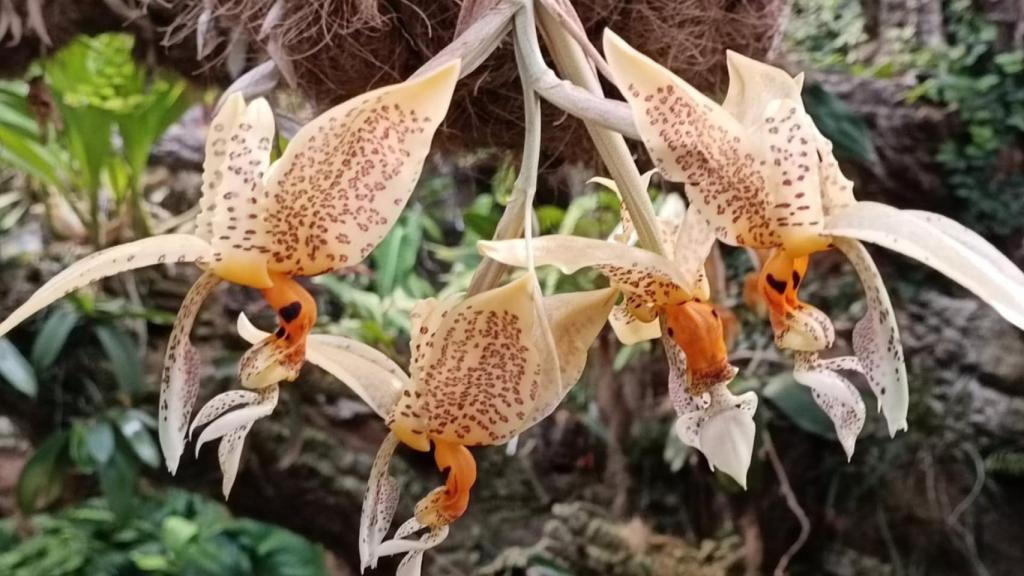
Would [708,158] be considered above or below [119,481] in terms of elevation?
above

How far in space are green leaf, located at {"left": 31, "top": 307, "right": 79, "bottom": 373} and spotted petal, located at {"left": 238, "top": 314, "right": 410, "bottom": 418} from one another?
43.2 inches

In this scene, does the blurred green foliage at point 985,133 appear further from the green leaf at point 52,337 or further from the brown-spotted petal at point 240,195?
the brown-spotted petal at point 240,195

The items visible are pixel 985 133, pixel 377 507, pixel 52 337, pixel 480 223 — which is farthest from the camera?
pixel 985 133

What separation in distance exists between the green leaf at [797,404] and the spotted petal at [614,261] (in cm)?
126

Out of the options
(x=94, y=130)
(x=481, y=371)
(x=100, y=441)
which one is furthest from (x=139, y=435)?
(x=481, y=371)

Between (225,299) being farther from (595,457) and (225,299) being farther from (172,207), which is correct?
(595,457)

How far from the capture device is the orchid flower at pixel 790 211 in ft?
1.05

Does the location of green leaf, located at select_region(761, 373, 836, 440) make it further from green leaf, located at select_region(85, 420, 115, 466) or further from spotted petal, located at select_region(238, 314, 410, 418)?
spotted petal, located at select_region(238, 314, 410, 418)

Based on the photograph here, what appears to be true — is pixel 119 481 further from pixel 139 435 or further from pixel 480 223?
pixel 480 223

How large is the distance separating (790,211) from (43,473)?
1327mm


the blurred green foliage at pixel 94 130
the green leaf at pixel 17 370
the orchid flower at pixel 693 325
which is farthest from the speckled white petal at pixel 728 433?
the green leaf at pixel 17 370

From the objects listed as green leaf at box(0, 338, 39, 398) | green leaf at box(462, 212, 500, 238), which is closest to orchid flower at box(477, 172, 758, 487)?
green leaf at box(462, 212, 500, 238)

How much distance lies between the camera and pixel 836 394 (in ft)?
1.21

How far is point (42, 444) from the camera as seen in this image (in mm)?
1393
